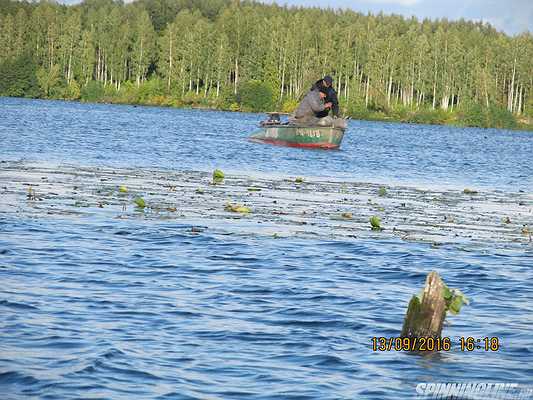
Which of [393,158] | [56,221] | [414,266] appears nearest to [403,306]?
[414,266]

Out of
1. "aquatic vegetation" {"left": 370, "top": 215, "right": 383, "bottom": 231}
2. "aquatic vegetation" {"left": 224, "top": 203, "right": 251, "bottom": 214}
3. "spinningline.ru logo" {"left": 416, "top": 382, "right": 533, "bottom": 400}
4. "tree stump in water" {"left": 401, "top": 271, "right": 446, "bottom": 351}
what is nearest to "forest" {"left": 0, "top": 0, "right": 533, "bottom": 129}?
"aquatic vegetation" {"left": 224, "top": 203, "right": 251, "bottom": 214}

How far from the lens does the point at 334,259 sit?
2088 cm

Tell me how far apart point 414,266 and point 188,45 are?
522 ft

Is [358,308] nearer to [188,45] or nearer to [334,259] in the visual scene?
[334,259]

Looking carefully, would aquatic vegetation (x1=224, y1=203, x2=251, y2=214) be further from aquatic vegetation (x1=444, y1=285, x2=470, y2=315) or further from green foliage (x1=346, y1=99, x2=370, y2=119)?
green foliage (x1=346, y1=99, x2=370, y2=119)

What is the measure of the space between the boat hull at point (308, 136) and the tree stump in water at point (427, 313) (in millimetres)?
42966

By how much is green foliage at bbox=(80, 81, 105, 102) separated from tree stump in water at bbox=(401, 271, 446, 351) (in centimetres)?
15337

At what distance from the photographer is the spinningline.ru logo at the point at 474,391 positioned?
11.9 m

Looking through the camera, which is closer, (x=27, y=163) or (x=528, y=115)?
(x=27, y=163)

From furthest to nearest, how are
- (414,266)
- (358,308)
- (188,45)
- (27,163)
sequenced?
(188,45) < (27,163) < (414,266) < (358,308)
